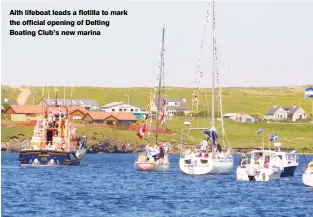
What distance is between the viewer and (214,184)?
4070 inches

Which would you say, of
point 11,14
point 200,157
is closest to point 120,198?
point 11,14

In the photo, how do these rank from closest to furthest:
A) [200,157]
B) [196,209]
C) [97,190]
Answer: [196,209]
[97,190]
[200,157]

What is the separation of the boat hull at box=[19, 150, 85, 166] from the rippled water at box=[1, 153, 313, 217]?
15.2 meters

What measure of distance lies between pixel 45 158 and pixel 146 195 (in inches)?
2083

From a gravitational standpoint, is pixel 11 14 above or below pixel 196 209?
above

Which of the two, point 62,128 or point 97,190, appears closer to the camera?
point 97,190

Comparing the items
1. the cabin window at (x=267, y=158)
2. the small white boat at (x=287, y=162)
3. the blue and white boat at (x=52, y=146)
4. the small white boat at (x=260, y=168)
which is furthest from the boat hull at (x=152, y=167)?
the cabin window at (x=267, y=158)

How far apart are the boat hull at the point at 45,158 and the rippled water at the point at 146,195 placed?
15154 millimetres

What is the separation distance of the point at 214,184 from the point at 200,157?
1266 centimetres

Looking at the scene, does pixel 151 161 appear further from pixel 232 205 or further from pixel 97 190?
pixel 232 205

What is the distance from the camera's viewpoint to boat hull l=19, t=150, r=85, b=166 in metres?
139

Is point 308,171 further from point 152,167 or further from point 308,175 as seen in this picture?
point 152,167

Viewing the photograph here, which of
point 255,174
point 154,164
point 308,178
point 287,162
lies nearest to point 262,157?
point 255,174

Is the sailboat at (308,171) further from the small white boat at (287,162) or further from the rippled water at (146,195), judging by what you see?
the small white boat at (287,162)
